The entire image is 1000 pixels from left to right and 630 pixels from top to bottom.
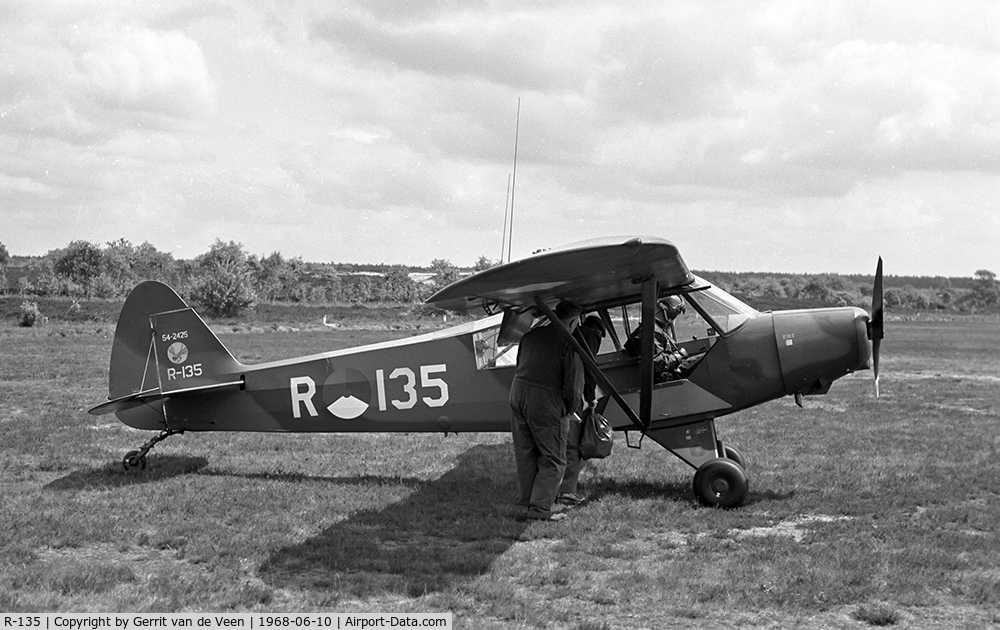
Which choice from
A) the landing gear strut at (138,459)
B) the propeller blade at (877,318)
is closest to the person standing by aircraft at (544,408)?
the propeller blade at (877,318)

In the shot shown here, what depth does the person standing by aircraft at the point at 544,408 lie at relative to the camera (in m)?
7.35

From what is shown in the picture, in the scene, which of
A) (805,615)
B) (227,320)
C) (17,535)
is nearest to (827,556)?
(805,615)

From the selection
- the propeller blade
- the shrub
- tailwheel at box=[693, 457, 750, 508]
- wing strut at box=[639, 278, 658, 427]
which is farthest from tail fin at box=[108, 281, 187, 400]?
the shrub

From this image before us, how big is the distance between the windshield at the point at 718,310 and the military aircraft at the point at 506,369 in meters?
0.01

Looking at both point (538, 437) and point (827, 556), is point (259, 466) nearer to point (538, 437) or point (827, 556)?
point (538, 437)

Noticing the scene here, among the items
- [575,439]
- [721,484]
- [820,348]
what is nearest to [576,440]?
[575,439]

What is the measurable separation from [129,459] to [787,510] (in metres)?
6.98

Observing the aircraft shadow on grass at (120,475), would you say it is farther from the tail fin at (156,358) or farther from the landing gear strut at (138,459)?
the tail fin at (156,358)

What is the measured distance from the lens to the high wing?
5.93 meters

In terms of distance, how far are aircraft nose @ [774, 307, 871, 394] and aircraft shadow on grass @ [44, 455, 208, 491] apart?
6.58 m

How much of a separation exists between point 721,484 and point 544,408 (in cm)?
188

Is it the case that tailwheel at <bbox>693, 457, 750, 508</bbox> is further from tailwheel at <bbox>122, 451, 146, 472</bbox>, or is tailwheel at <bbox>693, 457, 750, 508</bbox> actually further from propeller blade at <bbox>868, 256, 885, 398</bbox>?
tailwheel at <bbox>122, 451, 146, 472</bbox>

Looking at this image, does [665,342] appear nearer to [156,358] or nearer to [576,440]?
[576,440]
